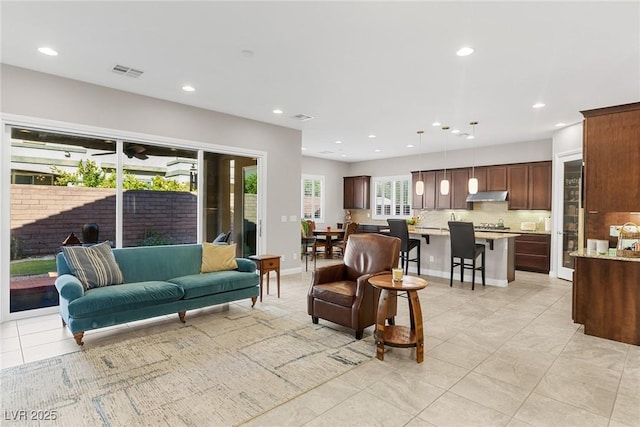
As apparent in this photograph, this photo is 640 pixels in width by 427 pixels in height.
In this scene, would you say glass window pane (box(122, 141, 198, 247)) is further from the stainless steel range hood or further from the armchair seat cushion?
the stainless steel range hood

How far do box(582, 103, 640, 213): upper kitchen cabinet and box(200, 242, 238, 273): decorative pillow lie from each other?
4.39m

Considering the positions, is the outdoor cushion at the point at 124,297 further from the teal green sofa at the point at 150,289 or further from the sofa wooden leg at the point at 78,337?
the sofa wooden leg at the point at 78,337

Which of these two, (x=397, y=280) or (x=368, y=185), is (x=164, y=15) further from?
(x=368, y=185)

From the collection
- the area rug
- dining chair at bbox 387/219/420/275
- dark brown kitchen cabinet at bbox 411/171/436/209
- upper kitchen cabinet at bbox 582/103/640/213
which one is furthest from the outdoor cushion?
dark brown kitchen cabinet at bbox 411/171/436/209

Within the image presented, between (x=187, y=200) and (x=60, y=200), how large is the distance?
5.34 feet

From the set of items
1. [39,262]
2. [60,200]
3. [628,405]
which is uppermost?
[60,200]

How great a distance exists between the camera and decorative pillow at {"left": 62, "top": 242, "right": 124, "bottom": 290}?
3535 mm

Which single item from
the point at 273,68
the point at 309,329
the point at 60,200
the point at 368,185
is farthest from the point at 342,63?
the point at 368,185

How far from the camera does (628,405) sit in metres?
2.34

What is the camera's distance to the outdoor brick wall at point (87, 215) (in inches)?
161

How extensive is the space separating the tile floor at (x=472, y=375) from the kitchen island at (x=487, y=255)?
4.86 ft

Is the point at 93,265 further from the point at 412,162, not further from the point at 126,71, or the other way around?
the point at 412,162

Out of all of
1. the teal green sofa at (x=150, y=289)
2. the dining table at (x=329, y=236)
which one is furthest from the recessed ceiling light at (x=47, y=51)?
the dining table at (x=329, y=236)

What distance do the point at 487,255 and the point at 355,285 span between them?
349 cm
